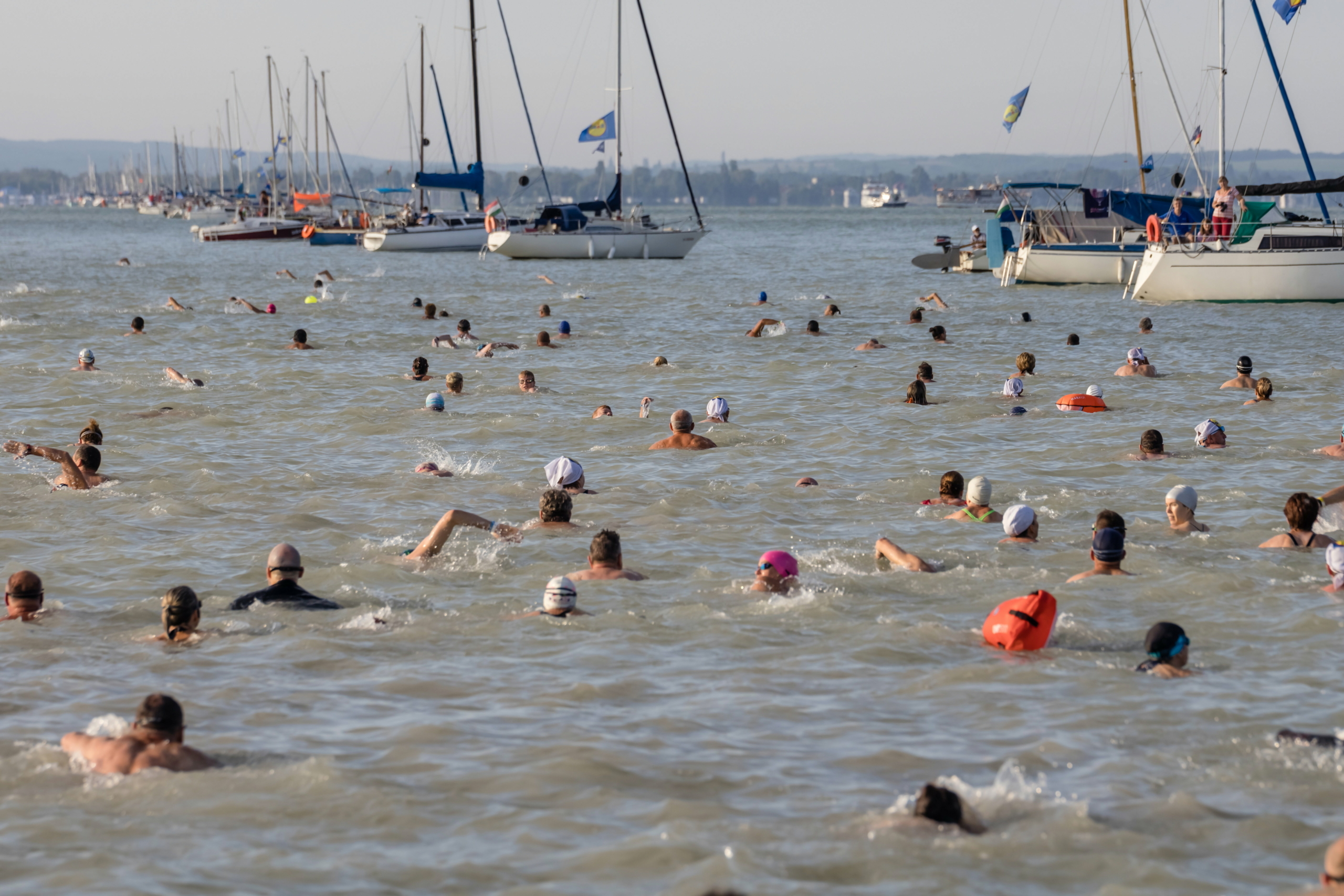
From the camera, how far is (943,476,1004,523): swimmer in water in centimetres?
1474

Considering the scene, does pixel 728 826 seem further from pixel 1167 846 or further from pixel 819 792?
pixel 1167 846

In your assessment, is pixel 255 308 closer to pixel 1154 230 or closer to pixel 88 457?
pixel 88 457

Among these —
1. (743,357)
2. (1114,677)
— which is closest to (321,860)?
(1114,677)

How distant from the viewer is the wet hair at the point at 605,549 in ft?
41.4

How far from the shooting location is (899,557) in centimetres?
1302

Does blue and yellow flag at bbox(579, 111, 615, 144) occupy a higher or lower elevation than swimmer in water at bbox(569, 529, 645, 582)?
higher

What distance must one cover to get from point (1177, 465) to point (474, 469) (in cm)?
911

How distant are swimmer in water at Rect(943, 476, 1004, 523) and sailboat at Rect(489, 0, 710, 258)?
175 ft

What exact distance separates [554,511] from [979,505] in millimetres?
4458

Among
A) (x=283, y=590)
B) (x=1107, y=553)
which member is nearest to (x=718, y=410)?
(x=1107, y=553)

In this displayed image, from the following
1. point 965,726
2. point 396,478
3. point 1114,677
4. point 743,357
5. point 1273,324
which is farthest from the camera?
point 1273,324

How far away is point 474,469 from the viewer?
1842 centimetres

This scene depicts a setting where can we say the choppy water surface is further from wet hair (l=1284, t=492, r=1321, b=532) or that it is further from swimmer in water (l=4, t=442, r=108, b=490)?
wet hair (l=1284, t=492, r=1321, b=532)

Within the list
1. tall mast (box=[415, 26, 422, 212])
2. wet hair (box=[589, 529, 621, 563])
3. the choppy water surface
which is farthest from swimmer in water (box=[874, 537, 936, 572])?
tall mast (box=[415, 26, 422, 212])
